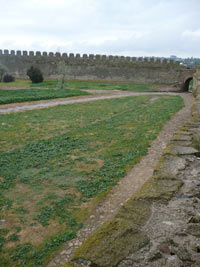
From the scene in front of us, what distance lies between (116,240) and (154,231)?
1.35ft

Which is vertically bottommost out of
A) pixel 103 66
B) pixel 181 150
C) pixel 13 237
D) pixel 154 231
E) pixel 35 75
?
pixel 13 237

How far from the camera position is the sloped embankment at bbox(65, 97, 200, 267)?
227cm

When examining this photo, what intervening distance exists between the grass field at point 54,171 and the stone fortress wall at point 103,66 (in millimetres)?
24223

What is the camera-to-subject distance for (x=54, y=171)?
6.04 meters

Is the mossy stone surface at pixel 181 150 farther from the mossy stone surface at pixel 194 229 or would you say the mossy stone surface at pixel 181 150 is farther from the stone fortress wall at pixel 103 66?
the stone fortress wall at pixel 103 66

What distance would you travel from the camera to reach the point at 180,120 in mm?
11797

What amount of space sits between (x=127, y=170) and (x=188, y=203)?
297 centimetres

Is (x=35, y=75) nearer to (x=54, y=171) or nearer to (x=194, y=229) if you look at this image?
(x=54, y=171)

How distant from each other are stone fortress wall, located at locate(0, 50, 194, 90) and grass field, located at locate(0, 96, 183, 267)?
79.5 feet

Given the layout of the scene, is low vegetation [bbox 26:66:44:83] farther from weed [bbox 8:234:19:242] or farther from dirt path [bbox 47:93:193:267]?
weed [bbox 8:234:19:242]

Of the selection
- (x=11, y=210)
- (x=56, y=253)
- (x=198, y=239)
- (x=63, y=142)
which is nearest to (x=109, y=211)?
(x=56, y=253)

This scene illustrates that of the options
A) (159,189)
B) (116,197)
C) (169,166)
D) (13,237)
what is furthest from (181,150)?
(13,237)

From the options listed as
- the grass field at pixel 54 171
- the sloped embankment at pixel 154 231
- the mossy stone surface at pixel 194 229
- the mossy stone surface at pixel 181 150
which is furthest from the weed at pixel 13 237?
the mossy stone surface at pixel 181 150

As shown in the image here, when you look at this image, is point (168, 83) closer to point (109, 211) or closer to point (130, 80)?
point (130, 80)
